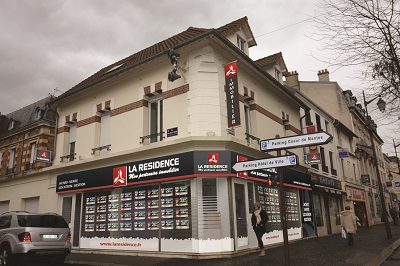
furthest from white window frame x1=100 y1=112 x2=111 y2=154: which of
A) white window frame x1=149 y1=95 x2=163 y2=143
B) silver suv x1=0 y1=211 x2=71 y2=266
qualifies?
silver suv x1=0 y1=211 x2=71 y2=266

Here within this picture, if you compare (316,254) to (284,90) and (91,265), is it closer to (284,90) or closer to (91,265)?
(91,265)

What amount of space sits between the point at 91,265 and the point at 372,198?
28.1 metres

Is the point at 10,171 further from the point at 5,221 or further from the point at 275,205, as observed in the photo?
the point at 275,205

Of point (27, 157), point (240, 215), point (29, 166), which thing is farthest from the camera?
point (27, 157)

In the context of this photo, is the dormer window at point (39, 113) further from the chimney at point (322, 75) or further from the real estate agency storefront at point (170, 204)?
the chimney at point (322, 75)

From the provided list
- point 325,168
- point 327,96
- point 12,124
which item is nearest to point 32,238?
point 12,124

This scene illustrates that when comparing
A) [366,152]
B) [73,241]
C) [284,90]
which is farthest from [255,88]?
[366,152]

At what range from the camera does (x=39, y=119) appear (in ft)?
59.4

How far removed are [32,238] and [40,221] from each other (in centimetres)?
59

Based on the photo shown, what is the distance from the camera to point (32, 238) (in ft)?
28.9

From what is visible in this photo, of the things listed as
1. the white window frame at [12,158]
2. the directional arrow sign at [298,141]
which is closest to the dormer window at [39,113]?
the white window frame at [12,158]

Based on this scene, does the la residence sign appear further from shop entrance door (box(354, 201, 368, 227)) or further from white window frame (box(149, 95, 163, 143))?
white window frame (box(149, 95, 163, 143))

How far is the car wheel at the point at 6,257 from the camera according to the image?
873 centimetres

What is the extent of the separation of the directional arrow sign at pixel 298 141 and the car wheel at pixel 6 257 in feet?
25.1
